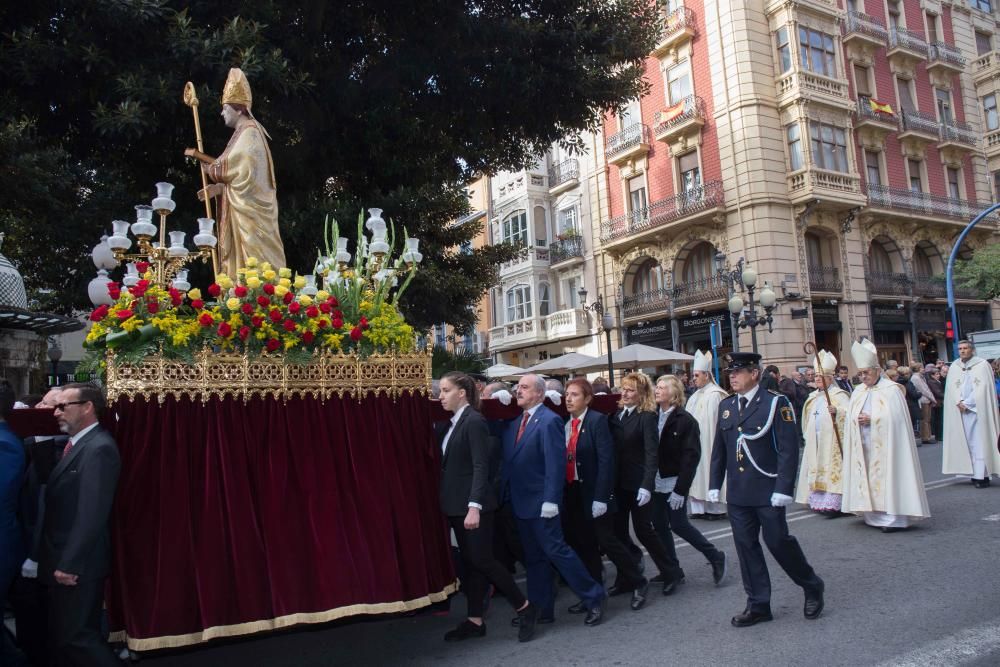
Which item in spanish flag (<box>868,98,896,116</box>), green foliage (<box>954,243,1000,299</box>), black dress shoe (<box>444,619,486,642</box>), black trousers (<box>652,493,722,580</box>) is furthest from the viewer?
spanish flag (<box>868,98,896,116</box>)

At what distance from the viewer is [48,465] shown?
4.71 m

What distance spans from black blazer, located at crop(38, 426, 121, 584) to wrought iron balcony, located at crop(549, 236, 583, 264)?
29509mm

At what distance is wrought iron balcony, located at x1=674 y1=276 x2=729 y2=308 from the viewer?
26734mm

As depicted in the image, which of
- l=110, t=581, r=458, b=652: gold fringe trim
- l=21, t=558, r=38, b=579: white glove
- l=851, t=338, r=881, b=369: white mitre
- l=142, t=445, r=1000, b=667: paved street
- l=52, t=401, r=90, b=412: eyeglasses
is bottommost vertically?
l=142, t=445, r=1000, b=667: paved street

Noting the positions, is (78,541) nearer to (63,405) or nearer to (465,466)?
(63,405)

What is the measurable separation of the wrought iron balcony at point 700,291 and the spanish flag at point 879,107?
9.17 meters

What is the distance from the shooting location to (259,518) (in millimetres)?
4559

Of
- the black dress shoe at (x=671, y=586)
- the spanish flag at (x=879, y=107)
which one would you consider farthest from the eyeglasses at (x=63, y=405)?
the spanish flag at (x=879, y=107)

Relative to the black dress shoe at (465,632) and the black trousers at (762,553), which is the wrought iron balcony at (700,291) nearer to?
the black trousers at (762,553)

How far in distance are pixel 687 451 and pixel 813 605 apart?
5.28ft

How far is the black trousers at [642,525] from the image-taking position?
20.8ft

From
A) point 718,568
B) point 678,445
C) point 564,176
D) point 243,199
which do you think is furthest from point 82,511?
point 564,176

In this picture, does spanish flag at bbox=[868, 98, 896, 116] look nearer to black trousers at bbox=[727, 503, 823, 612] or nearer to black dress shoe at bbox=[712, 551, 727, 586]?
black dress shoe at bbox=[712, 551, 727, 586]

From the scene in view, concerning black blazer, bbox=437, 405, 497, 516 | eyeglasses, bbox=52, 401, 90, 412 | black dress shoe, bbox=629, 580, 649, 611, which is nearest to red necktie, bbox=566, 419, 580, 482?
black dress shoe, bbox=629, 580, 649, 611
